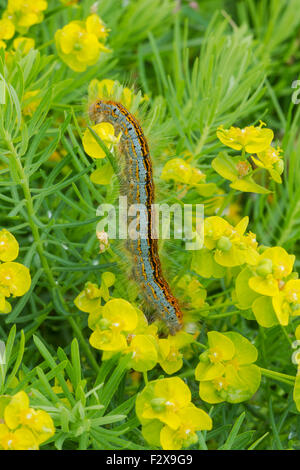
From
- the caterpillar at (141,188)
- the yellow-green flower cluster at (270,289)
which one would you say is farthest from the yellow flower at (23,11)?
the yellow-green flower cluster at (270,289)

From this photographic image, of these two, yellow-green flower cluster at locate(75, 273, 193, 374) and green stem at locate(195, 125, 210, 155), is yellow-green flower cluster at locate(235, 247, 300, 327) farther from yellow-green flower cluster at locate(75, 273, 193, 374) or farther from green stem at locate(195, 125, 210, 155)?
green stem at locate(195, 125, 210, 155)

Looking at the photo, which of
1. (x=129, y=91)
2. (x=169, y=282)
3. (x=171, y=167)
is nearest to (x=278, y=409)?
(x=169, y=282)

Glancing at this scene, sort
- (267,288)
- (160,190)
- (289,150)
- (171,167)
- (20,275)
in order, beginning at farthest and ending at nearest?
(289,150) < (160,190) < (171,167) < (20,275) < (267,288)

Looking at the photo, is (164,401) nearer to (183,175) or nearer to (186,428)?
(186,428)

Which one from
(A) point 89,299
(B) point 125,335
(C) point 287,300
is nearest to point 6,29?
(A) point 89,299

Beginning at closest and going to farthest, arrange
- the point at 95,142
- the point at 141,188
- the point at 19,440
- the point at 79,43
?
the point at 19,440 → the point at 95,142 → the point at 141,188 → the point at 79,43

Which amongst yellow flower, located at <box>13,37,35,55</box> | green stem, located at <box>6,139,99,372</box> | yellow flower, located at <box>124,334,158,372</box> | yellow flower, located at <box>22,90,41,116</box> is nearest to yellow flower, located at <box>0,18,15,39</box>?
yellow flower, located at <box>13,37,35,55</box>
